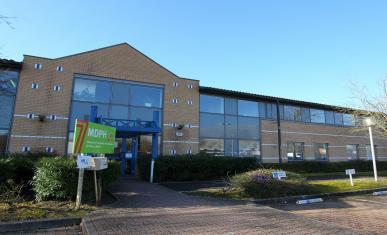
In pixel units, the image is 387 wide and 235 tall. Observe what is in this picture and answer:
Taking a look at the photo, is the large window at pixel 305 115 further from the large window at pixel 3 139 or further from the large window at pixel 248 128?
the large window at pixel 3 139

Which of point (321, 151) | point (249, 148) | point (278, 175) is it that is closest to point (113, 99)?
point (249, 148)

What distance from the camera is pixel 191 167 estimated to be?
15.5 metres

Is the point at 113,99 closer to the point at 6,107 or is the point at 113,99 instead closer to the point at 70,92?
the point at 70,92

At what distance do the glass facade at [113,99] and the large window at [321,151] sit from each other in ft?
50.4

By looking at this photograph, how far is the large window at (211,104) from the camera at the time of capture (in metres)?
21.4

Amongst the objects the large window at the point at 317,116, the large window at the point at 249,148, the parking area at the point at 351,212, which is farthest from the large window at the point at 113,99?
the large window at the point at 317,116

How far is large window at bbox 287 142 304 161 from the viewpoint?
2480cm

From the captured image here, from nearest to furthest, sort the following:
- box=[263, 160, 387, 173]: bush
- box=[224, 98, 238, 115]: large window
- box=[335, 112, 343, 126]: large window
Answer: box=[224, 98, 238, 115]: large window, box=[263, 160, 387, 173]: bush, box=[335, 112, 343, 126]: large window

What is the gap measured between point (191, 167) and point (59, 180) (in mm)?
8107

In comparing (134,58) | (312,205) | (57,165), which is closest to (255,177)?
(312,205)

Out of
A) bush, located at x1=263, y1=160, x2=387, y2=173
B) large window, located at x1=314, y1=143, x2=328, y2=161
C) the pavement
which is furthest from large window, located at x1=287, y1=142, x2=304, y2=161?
the pavement

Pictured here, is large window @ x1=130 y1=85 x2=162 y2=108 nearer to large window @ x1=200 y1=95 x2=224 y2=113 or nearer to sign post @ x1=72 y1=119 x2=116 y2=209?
large window @ x1=200 y1=95 x2=224 y2=113

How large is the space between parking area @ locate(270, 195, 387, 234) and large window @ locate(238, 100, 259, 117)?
12227 millimetres

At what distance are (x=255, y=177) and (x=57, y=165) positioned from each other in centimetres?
679
